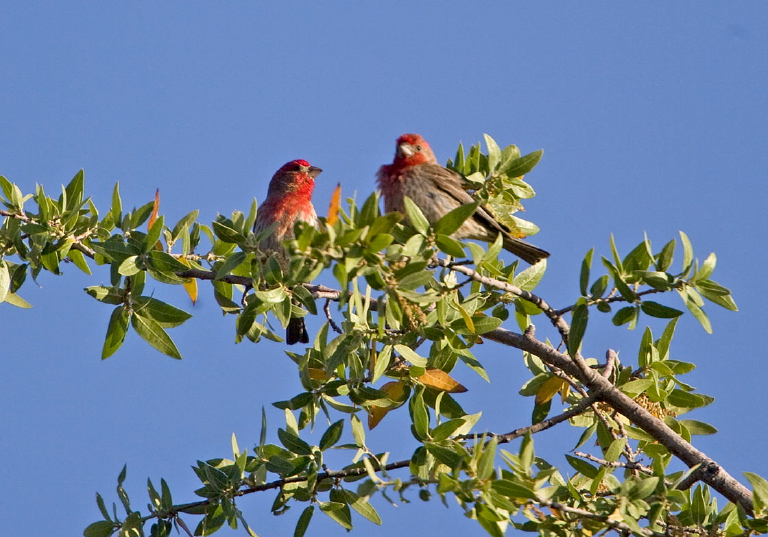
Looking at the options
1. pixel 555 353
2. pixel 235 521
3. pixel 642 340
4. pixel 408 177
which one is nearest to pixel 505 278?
pixel 555 353

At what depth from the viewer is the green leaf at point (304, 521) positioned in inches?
174

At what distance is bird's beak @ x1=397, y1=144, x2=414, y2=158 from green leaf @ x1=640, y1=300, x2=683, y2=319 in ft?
12.0

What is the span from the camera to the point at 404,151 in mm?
7465

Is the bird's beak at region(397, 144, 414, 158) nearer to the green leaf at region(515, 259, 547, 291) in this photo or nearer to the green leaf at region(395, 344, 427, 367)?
the green leaf at region(515, 259, 547, 291)

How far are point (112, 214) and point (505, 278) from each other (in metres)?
1.94

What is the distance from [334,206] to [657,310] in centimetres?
153

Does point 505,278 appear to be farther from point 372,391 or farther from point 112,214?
point 112,214

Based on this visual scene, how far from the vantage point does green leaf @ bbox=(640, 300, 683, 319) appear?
401 cm

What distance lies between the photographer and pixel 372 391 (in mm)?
4566

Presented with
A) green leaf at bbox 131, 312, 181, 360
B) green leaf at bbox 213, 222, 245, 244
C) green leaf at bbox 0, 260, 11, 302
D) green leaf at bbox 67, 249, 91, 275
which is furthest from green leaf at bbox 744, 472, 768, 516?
green leaf at bbox 0, 260, 11, 302

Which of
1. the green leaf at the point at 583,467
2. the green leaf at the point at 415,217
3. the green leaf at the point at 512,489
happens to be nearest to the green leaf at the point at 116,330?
the green leaf at the point at 415,217

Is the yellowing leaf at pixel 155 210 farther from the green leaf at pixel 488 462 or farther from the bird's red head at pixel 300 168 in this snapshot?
the bird's red head at pixel 300 168

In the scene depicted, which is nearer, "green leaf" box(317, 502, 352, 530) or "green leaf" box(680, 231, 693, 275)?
"green leaf" box(680, 231, 693, 275)

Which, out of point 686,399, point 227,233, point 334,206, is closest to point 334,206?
point 334,206
